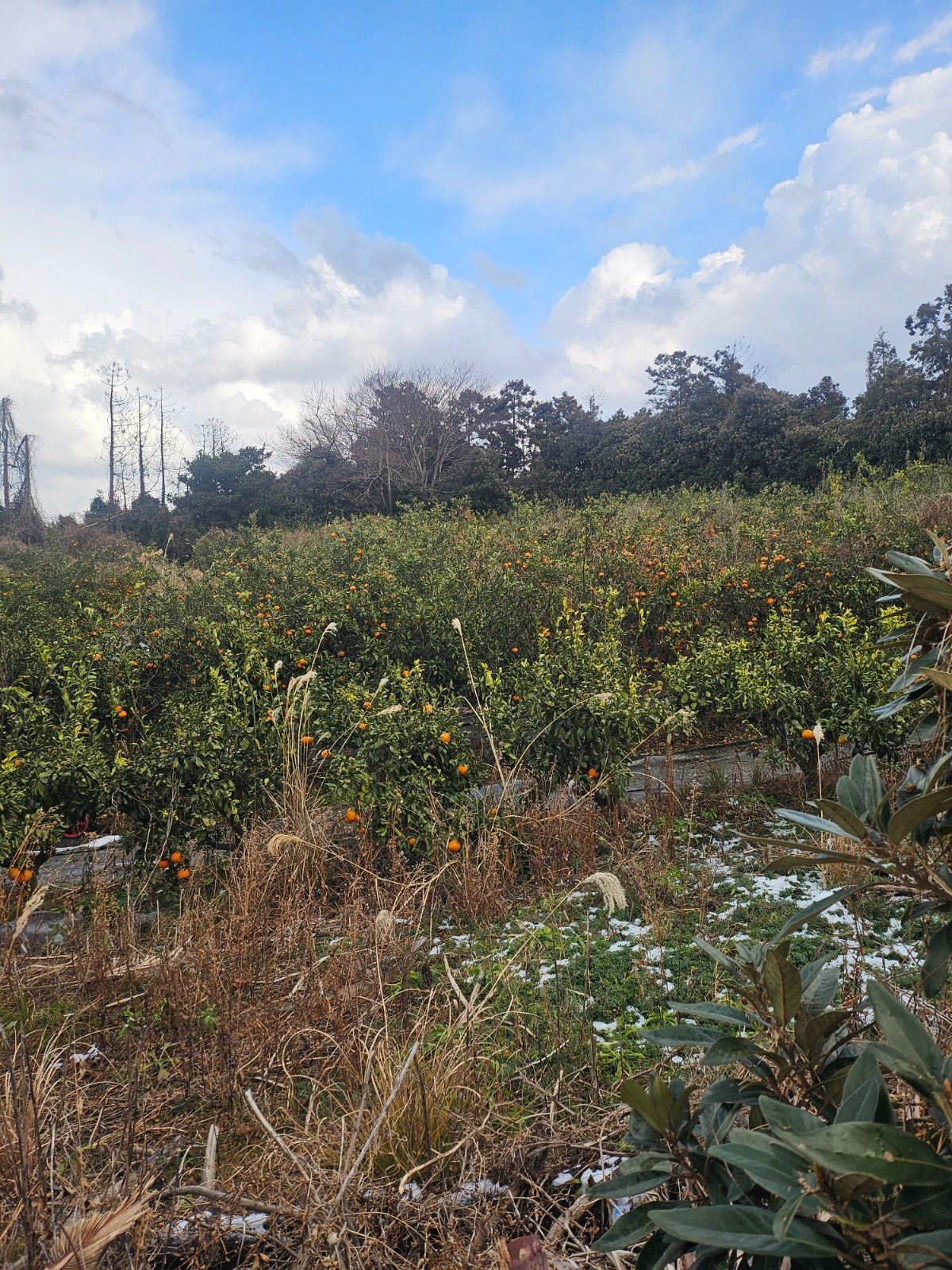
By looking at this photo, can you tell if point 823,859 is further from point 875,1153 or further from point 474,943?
point 474,943

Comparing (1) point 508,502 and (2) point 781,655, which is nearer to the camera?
(2) point 781,655

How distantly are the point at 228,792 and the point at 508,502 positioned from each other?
50.2 feet

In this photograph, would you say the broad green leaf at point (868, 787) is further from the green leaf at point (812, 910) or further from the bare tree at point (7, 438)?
the bare tree at point (7, 438)

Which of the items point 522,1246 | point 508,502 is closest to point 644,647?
point 522,1246

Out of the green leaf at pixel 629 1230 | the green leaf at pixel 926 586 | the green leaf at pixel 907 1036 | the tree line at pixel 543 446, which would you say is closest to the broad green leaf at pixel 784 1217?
the green leaf at pixel 907 1036

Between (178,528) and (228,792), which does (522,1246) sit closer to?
(228,792)

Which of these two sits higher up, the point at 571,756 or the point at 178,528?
the point at 178,528

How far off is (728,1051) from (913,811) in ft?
1.09

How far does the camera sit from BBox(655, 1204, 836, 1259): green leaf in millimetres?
607

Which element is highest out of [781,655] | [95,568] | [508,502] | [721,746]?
[508,502]

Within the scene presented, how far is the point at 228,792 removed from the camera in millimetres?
3834

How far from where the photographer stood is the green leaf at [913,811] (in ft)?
2.41

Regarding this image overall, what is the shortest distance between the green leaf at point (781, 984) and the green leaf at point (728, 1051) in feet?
0.15

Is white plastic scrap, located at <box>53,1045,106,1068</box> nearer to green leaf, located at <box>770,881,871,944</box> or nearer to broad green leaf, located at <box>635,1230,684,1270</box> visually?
broad green leaf, located at <box>635,1230,684,1270</box>
